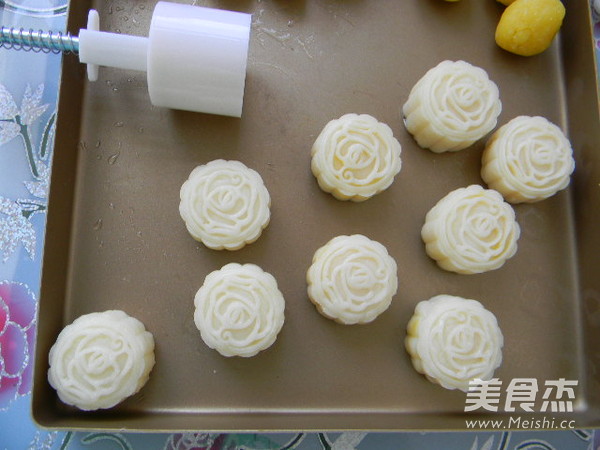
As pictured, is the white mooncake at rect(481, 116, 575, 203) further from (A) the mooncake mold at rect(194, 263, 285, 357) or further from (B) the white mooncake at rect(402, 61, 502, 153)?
(A) the mooncake mold at rect(194, 263, 285, 357)

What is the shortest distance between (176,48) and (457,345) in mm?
844

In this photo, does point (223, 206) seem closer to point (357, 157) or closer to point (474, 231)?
point (357, 157)

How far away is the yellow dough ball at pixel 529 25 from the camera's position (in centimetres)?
124

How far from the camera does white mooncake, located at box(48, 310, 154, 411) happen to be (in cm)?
100

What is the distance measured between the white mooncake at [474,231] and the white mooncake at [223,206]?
1.29ft

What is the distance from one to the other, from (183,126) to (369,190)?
17.8 inches

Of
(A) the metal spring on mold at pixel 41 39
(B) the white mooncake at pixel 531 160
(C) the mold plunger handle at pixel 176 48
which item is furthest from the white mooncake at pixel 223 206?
(B) the white mooncake at pixel 531 160

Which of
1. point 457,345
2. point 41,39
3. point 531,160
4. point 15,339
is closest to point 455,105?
point 531,160

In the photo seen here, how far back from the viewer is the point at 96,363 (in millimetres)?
996

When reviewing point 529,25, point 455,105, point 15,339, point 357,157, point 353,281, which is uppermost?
point 529,25

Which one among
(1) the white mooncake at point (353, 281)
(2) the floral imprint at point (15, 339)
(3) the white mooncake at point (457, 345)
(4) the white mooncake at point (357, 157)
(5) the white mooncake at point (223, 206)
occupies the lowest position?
(2) the floral imprint at point (15, 339)

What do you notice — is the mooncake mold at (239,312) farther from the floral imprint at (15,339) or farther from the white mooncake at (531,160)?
the white mooncake at (531,160)

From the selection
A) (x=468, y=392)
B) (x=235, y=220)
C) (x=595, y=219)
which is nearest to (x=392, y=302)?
(x=468, y=392)

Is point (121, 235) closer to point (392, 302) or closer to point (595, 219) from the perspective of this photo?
point (392, 302)
